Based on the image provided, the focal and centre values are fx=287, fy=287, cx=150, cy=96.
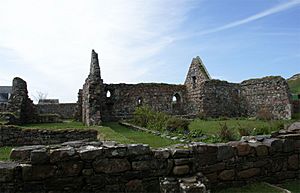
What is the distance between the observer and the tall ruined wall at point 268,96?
2256cm

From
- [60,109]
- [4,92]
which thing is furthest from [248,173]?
[4,92]

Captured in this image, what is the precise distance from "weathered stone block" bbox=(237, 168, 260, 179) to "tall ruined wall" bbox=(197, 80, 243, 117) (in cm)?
1898

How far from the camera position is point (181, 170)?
5.34 metres

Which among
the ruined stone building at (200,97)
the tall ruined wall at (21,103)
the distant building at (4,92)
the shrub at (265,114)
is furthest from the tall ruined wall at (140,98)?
A: the distant building at (4,92)

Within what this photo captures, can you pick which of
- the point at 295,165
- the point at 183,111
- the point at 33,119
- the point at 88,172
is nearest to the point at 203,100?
the point at 183,111

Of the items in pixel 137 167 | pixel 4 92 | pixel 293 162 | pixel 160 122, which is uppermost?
pixel 4 92

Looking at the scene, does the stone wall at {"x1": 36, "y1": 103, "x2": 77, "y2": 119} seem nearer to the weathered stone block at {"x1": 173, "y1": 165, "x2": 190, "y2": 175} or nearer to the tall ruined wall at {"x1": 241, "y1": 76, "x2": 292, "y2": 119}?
the tall ruined wall at {"x1": 241, "y1": 76, "x2": 292, "y2": 119}

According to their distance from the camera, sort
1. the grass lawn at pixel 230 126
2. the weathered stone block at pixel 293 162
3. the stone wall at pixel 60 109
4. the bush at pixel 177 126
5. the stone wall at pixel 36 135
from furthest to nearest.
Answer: the stone wall at pixel 60 109, the bush at pixel 177 126, the stone wall at pixel 36 135, the grass lawn at pixel 230 126, the weathered stone block at pixel 293 162

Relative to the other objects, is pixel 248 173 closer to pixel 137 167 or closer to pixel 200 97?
pixel 137 167

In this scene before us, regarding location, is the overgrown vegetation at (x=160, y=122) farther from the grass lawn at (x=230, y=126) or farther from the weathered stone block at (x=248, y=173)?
the weathered stone block at (x=248, y=173)

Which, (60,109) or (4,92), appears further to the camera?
(4,92)

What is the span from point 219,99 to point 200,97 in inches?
76.2

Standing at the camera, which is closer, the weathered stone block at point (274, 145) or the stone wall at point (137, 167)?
the stone wall at point (137, 167)

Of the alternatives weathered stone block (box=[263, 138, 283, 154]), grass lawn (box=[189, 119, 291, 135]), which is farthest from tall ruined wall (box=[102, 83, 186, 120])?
weathered stone block (box=[263, 138, 283, 154])
